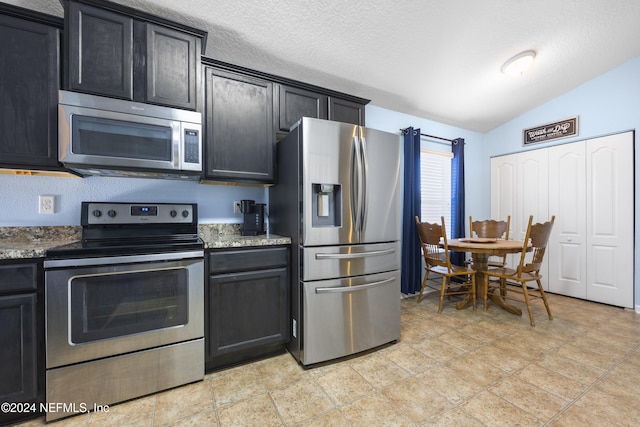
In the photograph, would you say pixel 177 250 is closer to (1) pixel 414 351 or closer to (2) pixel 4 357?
(2) pixel 4 357

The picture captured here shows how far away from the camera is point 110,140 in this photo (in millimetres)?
1685

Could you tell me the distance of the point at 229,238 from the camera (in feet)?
6.96

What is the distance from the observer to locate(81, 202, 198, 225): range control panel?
1857mm

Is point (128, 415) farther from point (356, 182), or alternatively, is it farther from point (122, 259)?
point (356, 182)

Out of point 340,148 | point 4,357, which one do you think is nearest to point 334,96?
point 340,148

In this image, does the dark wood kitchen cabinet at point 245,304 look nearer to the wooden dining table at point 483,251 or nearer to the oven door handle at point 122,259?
the oven door handle at point 122,259

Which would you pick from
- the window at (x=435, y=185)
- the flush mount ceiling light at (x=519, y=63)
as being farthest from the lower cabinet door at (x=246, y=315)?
the flush mount ceiling light at (x=519, y=63)

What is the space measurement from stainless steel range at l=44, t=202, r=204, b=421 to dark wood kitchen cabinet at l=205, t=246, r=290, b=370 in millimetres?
94

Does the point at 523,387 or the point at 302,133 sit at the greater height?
the point at 302,133

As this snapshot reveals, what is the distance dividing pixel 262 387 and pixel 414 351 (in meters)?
1.24

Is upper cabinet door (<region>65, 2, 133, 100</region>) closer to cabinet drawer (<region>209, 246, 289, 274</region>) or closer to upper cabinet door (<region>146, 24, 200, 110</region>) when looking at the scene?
upper cabinet door (<region>146, 24, 200, 110</region>)

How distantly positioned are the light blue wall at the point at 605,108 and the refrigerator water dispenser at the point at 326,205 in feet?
11.9

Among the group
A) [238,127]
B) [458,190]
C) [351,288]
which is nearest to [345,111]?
[238,127]

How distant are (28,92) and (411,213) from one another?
350 cm
